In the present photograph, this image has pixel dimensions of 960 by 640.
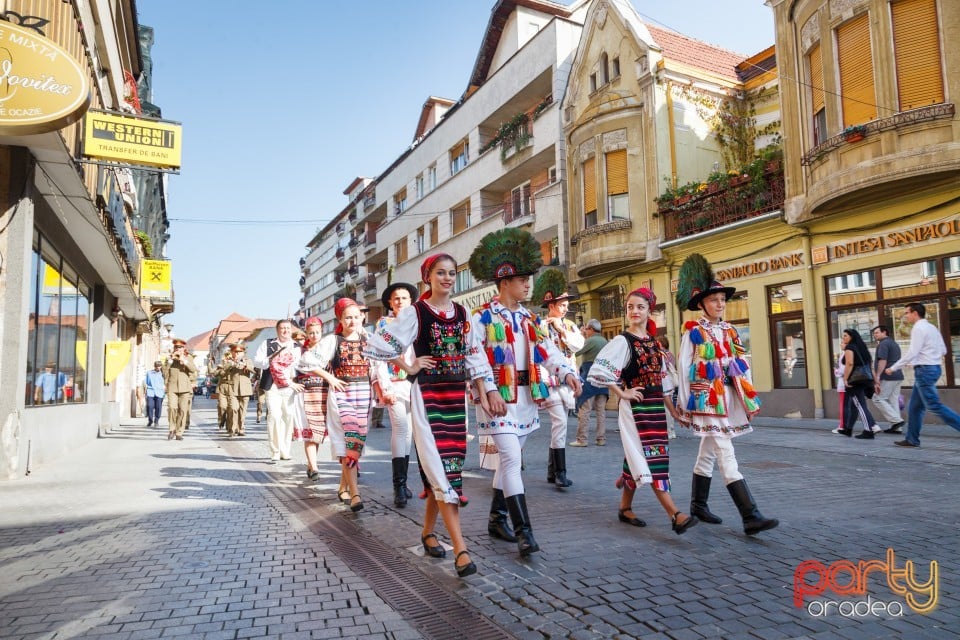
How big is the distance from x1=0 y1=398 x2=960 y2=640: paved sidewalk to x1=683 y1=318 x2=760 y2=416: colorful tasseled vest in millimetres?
944

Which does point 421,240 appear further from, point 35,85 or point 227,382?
point 35,85

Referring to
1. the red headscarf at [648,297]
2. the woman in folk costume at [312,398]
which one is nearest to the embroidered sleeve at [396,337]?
the red headscarf at [648,297]

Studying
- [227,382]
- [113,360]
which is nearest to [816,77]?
[227,382]

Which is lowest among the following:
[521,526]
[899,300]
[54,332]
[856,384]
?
[521,526]

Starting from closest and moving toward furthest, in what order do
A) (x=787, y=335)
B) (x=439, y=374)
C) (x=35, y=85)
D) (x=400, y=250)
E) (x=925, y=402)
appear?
1. (x=439, y=374)
2. (x=35, y=85)
3. (x=925, y=402)
4. (x=787, y=335)
5. (x=400, y=250)

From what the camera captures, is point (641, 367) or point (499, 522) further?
point (641, 367)

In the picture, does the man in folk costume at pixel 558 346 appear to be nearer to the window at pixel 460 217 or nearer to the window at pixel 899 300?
the window at pixel 899 300

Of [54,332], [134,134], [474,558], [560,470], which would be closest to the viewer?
[474,558]

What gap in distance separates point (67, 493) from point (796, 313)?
15.0 meters

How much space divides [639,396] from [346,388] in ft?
9.51

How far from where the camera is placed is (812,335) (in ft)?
49.9

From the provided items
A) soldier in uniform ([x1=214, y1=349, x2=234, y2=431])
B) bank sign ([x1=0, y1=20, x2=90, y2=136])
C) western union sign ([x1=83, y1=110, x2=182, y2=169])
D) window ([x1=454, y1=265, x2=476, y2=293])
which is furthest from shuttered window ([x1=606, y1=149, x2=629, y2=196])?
bank sign ([x1=0, y1=20, x2=90, y2=136])

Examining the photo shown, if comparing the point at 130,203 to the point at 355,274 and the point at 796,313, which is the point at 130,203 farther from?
the point at 355,274

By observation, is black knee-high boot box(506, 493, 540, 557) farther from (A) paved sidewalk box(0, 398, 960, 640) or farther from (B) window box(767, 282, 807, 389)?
(B) window box(767, 282, 807, 389)
